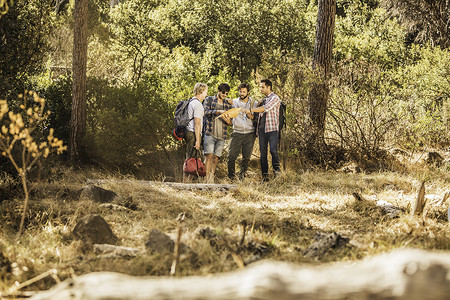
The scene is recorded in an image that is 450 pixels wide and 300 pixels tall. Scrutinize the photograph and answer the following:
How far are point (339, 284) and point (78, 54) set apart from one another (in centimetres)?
901

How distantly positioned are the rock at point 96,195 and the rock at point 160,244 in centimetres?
191

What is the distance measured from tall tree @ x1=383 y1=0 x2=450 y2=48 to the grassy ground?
10907 mm

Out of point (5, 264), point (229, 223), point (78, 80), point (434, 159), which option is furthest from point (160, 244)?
point (78, 80)

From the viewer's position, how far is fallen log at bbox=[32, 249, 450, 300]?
160cm

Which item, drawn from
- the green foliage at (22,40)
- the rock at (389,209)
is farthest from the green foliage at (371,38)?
the rock at (389,209)

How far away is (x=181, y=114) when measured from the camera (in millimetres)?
7145

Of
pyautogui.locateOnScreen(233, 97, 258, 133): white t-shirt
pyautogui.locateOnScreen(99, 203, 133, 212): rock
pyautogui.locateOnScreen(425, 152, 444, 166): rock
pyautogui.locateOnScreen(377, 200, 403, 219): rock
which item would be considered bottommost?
pyautogui.locateOnScreen(99, 203, 133, 212): rock

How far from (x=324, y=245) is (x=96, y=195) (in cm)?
310

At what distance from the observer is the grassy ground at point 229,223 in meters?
3.55

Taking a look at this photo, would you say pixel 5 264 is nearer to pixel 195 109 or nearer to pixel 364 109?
pixel 195 109

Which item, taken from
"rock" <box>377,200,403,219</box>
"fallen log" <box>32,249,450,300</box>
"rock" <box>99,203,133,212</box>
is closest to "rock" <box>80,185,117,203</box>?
"rock" <box>99,203,133,212</box>

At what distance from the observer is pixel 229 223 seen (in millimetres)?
4746

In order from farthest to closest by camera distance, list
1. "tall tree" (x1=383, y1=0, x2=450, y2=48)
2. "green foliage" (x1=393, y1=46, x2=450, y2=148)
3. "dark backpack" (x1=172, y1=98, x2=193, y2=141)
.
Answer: "tall tree" (x1=383, y1=0, x2=450, y2=48)
"green foliage" (x1=393, y1=46, x2=450, y2=148)
"dark backpack" (x1=172, y1=98, x2=193, y2=141)

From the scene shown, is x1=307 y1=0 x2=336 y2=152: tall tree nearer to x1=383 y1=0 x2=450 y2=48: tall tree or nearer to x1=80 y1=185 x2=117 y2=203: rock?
x1=80 y1=185 x2=117 y2=203: rock
